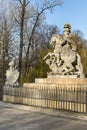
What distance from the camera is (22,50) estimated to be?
45.1m

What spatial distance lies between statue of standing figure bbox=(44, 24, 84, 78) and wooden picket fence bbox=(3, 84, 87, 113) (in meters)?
Answer: 1.66

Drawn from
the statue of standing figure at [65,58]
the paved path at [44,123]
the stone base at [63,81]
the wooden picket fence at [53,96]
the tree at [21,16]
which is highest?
the tree at [21,16]

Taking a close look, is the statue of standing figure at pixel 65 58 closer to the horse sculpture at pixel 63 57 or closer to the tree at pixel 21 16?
the horse sculpture at pixel 63 57

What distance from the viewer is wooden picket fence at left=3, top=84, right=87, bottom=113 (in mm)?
16783

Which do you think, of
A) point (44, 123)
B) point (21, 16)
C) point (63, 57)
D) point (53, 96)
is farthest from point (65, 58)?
point (21, 16)

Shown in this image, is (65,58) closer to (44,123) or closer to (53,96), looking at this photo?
(53,96)

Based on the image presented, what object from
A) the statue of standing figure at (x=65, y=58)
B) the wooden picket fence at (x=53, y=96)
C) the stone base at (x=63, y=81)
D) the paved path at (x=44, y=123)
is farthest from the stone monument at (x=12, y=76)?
the paved path at (x=44, y=123)

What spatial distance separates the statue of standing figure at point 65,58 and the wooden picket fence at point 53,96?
166 centimetres

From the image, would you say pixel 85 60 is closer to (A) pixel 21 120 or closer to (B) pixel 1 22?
(B) pixel 1 22

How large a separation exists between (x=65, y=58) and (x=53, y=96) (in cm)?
387

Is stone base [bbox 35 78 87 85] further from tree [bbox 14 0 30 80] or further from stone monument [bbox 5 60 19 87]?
tree [bbox 14 0 30 80]

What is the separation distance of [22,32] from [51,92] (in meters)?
26.7

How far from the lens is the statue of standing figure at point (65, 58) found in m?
21.7

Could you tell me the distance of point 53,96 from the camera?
62.0ft
